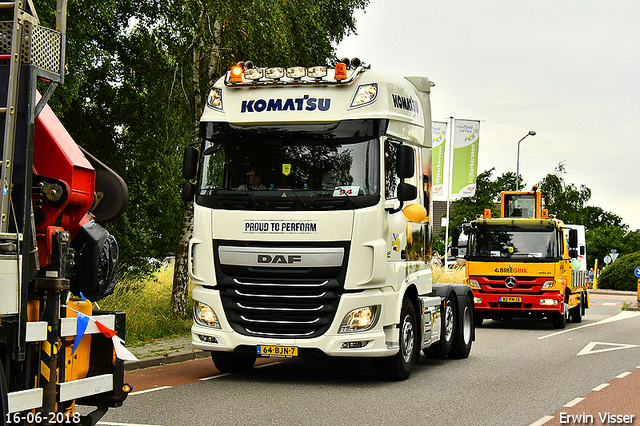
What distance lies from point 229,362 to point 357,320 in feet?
7.07

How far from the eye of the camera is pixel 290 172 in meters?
9.91

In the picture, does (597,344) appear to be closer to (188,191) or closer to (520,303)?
(520,303)

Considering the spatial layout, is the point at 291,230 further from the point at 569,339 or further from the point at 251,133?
the point at 569,339

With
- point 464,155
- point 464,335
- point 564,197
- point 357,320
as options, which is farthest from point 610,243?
point 357,320

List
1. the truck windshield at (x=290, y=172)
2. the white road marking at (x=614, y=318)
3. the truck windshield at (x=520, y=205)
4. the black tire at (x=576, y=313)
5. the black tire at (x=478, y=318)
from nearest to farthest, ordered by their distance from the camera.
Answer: the truck windshield at (x=290, y=172) < the white road marking at (x=614, y=318) < the black tire at (x=478, y=318) < the black tire at (x=576, y=313) < the truck windshield at (x=520, y=205)

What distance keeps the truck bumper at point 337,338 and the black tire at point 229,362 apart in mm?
819

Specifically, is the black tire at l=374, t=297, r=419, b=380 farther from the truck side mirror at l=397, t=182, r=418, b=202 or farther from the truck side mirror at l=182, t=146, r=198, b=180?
the truck side mirror at l=182, t=146, r=198, b=180

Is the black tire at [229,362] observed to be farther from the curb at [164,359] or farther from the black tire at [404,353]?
the black tire at [404,353]

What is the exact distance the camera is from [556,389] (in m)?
9.83

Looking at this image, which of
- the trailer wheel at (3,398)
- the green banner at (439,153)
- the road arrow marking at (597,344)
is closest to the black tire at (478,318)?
the road arrow marking at (597,344)

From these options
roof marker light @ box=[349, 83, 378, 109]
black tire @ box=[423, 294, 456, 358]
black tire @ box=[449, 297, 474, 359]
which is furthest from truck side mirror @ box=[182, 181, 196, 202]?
black tire @ box=[449, 297, 474, 359]

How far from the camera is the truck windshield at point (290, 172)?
971cm

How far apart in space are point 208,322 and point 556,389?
167 inches

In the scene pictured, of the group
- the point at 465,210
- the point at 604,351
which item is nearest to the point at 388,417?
the point at 604,351
